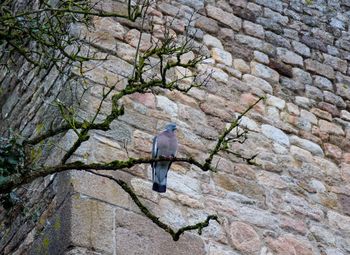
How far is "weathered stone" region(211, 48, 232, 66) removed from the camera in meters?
5.35

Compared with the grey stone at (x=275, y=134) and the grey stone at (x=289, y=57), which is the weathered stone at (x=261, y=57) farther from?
the grey stone at (x=275, y=134)

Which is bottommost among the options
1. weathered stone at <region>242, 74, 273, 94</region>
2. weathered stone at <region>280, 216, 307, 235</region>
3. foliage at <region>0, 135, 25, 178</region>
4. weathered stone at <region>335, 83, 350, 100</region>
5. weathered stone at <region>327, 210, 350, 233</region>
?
foliage at <region>0, 135, 25, 178</region>

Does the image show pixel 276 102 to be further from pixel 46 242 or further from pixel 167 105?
pixel 46 242

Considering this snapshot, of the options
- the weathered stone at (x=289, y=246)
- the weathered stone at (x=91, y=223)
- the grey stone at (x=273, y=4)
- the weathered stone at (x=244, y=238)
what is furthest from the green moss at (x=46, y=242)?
the grey stone at (x=273, y=4)

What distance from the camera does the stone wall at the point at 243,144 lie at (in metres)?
4.00

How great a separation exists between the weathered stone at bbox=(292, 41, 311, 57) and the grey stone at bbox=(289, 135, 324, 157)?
2.86ft

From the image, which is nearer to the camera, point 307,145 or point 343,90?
point 307,145

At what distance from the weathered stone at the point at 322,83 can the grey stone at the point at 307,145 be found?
23.8 inches

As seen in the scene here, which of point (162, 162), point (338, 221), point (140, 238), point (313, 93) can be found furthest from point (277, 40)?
point (140, 238)

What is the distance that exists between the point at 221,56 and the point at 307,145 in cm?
87

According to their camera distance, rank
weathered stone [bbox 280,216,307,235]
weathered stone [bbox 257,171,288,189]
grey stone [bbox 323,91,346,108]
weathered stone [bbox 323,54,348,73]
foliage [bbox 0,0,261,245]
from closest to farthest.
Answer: foliage [bbox 0,0,261,245]
weathered stone [bbox 280,216,307,235]
weathered stone [bbox 257,171,288,189]
grey stone [bbox 323,91,346,108]
weathered stone [bbox 323,54,348,73]

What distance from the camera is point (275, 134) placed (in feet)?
17.0

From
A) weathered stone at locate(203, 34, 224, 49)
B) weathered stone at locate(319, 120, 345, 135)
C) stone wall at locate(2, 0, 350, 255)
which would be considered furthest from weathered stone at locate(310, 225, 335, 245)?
weathered stone at locate(203, 34, 224, 49)

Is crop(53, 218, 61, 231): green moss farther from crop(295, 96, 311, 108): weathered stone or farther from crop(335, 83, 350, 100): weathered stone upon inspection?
crop(335, 83, 350, 100): weathered stone
